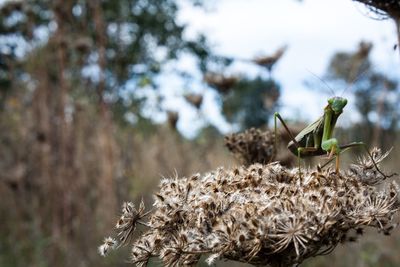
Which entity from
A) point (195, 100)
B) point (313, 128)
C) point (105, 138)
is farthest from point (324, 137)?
point (105, 138)

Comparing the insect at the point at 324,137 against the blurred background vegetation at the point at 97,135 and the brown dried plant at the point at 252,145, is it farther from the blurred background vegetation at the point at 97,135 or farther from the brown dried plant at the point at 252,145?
the blurred background vegetation at the point at 97,135

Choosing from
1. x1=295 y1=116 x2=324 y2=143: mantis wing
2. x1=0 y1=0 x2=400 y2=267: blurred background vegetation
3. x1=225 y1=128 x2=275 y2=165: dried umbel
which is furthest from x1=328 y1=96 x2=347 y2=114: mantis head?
x1=0 y1=0 x2=400 y2=267: blurred background vegetation

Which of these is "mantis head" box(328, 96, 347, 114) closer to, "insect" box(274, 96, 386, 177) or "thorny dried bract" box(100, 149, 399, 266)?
"insect" box(274, 96, 386, 177)

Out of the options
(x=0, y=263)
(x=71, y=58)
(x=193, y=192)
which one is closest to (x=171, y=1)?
(x=71, y=58)

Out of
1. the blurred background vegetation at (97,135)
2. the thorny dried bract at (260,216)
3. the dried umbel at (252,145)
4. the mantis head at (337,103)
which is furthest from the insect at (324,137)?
the blurred background vegetation at (97,135)

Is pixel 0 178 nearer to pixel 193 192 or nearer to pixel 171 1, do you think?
pixel 171 1

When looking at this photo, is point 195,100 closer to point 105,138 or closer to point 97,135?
point 105,138
